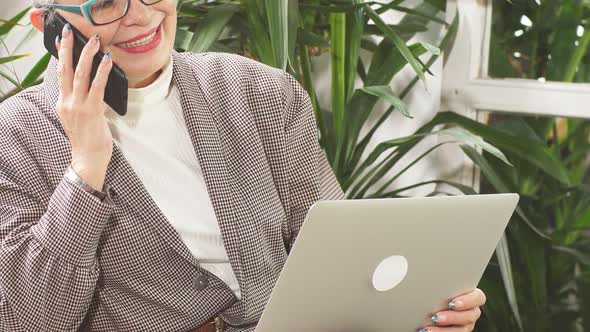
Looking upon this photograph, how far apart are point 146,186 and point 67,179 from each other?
18 centimetres

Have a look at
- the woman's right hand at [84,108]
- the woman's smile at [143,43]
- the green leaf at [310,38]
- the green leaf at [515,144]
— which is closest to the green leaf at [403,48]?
the green leaf at [310,38]

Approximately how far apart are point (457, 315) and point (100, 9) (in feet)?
2.38

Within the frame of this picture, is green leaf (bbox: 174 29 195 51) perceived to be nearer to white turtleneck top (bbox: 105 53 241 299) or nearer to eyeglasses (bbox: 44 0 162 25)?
white turtleneck top (bbox: 105 53 241 299)

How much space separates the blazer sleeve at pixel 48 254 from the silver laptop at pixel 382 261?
0.31 meters

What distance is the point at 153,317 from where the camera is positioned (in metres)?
1.40

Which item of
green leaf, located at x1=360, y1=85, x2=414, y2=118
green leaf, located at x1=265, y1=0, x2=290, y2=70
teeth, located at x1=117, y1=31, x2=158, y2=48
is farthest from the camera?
green leaf, located at x1=360, y1=85, x2=414, y2=118

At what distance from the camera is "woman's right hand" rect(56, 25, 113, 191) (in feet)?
4.06

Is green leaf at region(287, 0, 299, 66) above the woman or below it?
above

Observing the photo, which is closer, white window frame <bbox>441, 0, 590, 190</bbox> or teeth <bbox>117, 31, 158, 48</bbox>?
teeth <bbox>117, 31, 158, 48</bbox>

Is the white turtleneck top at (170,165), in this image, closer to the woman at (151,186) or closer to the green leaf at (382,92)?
the woman at (151,186)

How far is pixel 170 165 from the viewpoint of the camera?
1.44 metres

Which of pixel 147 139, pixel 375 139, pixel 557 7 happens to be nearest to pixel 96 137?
pixel 147 139

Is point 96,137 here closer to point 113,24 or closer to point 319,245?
point 113,24

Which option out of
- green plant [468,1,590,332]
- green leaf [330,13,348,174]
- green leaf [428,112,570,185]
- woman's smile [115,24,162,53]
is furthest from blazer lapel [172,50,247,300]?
green plant [468,1,590,332]
